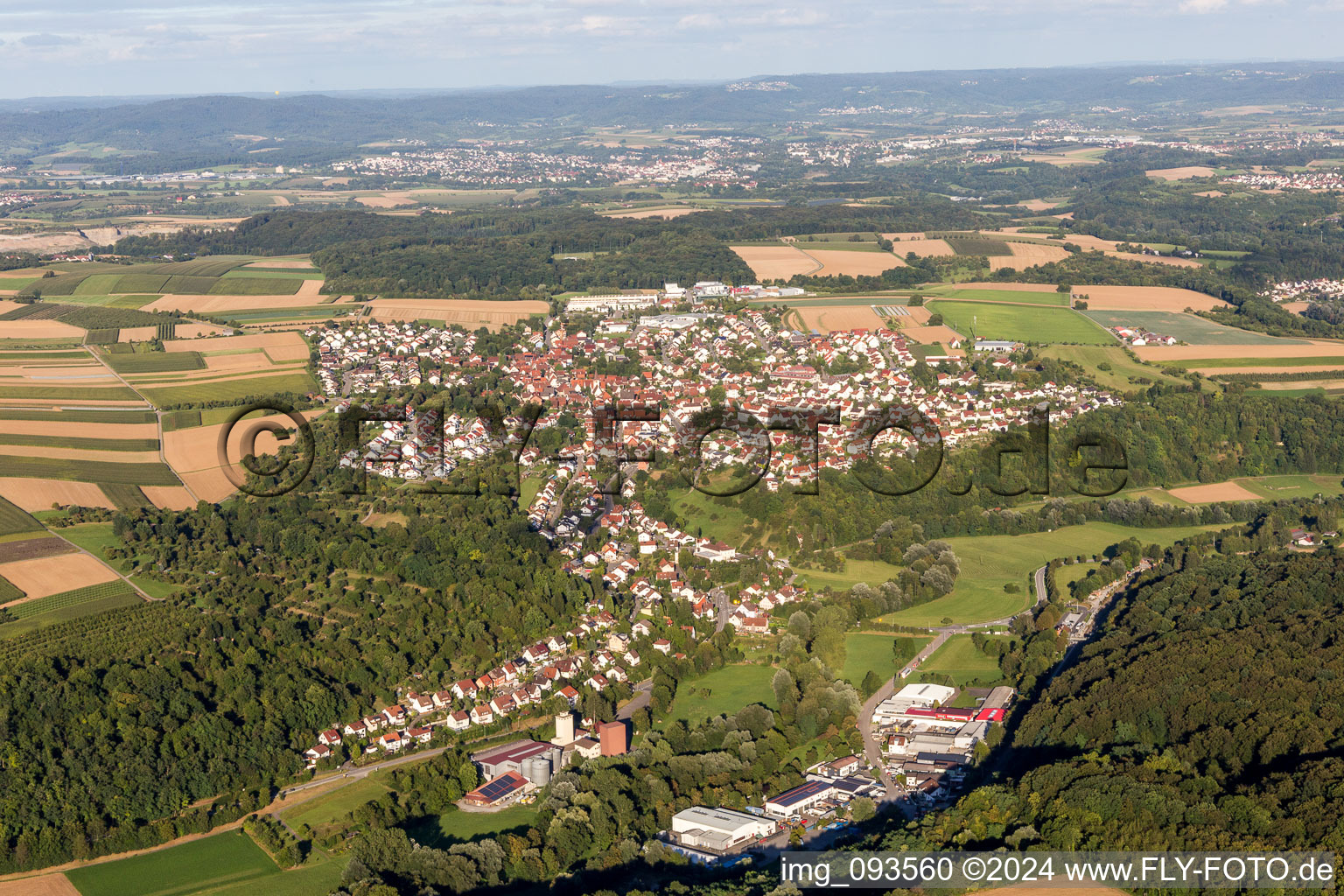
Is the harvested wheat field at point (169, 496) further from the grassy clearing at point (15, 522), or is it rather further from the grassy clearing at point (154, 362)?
the grassy clearing at point (154, 362)

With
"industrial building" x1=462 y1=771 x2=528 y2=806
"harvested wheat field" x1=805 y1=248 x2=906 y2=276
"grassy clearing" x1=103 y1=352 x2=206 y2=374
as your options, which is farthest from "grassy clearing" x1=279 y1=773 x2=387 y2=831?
"harvested wheat field" x1=805 y1=248 x2=906 y2=276

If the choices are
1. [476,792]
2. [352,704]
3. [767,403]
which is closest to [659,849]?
[476,792]

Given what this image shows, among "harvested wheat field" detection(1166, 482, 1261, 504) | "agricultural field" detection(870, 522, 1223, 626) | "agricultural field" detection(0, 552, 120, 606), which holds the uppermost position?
"agricultural field" detection(0, 552, 120, 606)

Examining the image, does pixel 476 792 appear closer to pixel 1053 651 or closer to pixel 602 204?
pixel 1053 651

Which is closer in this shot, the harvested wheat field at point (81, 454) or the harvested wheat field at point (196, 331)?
the harvested wheat field at point (81, 454)

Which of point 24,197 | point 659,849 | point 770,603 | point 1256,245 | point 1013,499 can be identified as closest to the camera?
point 659,849

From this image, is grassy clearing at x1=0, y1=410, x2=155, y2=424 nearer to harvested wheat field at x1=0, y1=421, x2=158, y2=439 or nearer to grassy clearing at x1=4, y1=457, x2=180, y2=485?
harvested wheat field at x1=0, y1=421, x2=158, y2=439

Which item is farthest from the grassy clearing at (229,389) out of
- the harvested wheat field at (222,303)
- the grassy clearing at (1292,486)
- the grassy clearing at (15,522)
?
the grassy clearing at (1292,486)
